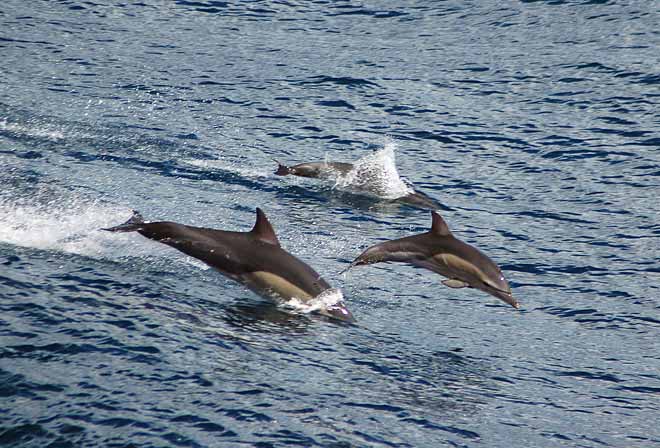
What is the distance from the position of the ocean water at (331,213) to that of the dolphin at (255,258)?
235 mm

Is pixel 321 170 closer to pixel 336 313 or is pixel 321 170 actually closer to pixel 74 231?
pixel 74 231

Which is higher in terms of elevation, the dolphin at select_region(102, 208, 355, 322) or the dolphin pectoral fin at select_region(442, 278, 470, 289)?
the dolphin at select_region(102, 208, 355, 322)

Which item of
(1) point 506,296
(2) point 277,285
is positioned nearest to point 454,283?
(1) point 506,296

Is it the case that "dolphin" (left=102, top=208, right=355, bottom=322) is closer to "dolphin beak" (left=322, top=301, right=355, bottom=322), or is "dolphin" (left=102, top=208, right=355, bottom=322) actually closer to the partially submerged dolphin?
"dolphin beak" (left=322, top=301, right=355, bottom=322)

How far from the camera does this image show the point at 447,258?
44.9 ft

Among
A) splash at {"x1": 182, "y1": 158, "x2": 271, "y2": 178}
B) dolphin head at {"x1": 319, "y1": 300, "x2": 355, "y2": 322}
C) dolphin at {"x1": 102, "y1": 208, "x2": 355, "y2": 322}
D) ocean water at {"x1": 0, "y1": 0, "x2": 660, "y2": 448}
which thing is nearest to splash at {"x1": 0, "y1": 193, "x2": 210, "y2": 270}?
ocean water at {"x1": 0, "y1": 0, "x2": 660, "y2": 448}

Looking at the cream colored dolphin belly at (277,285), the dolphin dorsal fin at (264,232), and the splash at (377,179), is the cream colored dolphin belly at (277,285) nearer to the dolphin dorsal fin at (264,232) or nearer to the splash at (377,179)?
the dolphin dorsal fin at (264,232)

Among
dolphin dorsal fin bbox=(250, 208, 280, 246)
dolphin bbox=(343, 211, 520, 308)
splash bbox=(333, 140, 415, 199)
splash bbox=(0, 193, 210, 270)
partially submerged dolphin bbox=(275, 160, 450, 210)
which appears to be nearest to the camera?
dolphin dorsal fin bbox=(250, 208, 280, 246)

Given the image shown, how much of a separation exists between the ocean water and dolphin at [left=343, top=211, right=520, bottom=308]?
0.44 metres

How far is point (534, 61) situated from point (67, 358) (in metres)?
18.0

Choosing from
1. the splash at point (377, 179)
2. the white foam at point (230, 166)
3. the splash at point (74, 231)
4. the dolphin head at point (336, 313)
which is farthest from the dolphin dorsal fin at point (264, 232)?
the white foam at point (230, 166)

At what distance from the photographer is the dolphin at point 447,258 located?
13.5m

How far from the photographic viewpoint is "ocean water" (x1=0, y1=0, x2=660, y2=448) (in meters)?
10.6

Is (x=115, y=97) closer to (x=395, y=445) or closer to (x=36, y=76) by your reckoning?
(x=36, y=76)
